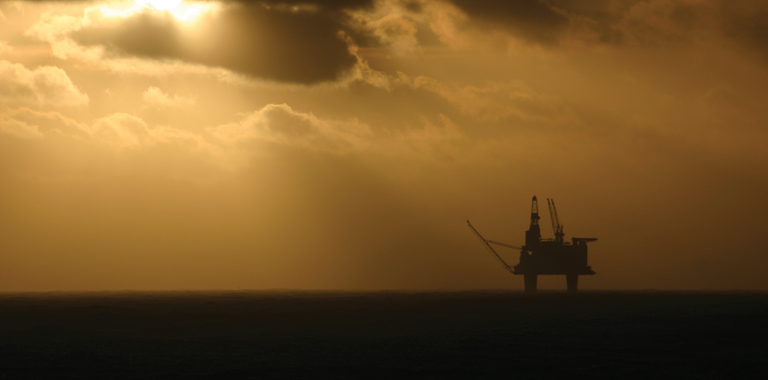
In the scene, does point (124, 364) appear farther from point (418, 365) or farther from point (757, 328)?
point (757, 328)

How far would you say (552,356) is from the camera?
52.1 metres

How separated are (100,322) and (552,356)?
6725 centimetres

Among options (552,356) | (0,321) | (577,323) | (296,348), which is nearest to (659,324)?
(577,323)

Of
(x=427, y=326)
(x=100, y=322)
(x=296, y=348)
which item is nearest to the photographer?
(x=296, y=348)

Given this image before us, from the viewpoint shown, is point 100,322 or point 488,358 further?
point 100,322

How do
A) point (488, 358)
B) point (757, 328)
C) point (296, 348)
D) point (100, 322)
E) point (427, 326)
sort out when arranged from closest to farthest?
point (488, 358), point (296, 348), point (757, 328), point (427, 326), point (100, 322)

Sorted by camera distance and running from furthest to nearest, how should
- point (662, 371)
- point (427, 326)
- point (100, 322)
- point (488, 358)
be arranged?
point (100, 322)
point (427, 326)
point (488, 358)
point (662, 371)

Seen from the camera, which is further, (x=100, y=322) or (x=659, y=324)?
(x=100, y=322)

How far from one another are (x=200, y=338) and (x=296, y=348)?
15028 mm

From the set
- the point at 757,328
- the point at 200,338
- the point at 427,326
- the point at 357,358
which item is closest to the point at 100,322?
the point at 200,338

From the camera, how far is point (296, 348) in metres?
59.6

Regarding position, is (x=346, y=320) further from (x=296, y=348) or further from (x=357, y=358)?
(x=357, y=358)

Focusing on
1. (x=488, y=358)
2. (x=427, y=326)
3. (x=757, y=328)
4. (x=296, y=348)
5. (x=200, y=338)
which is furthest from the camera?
(x=427, y=326)

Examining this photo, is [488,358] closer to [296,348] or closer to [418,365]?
[418,365]
